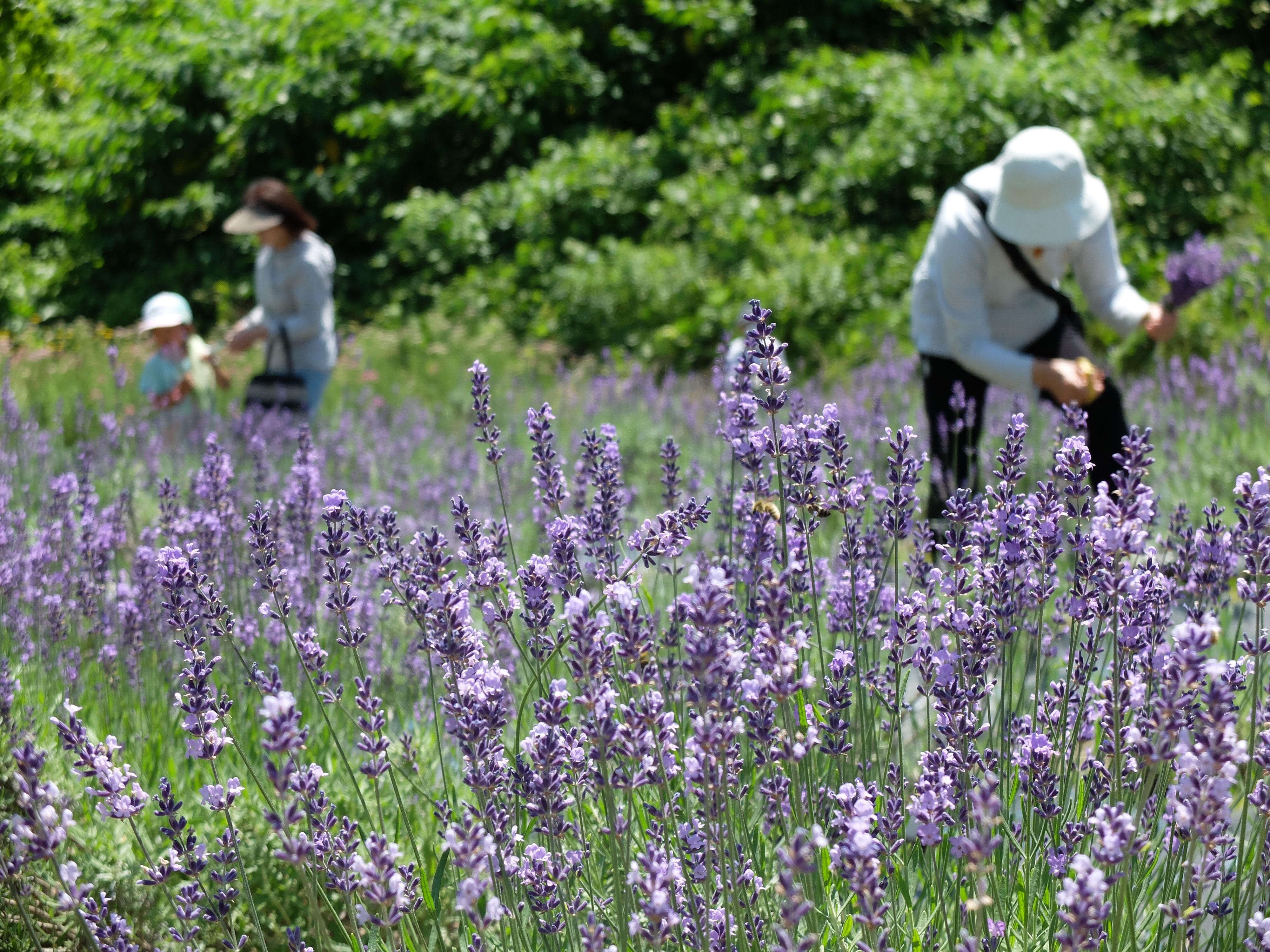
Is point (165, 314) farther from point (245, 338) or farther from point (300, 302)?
point (300, 302)

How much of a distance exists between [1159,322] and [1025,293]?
488mm

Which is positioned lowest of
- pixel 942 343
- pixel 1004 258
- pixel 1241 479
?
pixel 942 343

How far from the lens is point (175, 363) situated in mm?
6949

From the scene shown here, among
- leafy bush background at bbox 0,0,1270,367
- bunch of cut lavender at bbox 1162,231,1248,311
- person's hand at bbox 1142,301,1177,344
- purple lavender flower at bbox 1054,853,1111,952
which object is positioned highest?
purple lavender flower at bbox 1054,853,1111,952

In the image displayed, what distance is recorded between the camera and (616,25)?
12.9 meters

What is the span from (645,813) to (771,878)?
0.28 metres

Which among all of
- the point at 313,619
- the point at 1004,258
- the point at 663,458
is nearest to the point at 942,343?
the point at 1004,258

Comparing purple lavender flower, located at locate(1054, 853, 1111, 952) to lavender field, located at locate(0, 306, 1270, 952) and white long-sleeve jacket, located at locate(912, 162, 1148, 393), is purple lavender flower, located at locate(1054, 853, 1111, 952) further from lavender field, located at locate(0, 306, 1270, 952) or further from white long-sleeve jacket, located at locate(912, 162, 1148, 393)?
white long-sleeve jacket, located at locate(912, 162, 1148, 393)

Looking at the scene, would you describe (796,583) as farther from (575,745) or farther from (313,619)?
(313,619)

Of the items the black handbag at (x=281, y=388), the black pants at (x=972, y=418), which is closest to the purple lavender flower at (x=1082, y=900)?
the black pants at (x=972, y=418)

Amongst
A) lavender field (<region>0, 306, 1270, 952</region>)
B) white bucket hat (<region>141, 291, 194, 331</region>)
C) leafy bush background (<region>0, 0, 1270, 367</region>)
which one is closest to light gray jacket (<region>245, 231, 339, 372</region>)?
white bucket hat (<region>141, 291, 194, 331</region>)

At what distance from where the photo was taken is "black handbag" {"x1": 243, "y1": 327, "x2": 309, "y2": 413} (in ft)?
21.5

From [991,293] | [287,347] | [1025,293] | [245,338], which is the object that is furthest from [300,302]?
[1025,293]

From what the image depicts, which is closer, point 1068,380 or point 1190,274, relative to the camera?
point 1068,380
